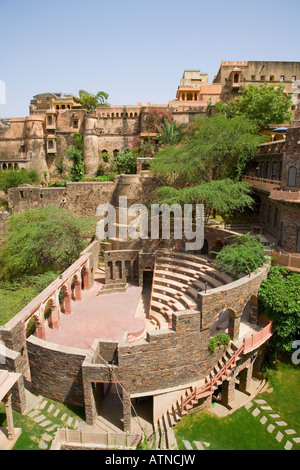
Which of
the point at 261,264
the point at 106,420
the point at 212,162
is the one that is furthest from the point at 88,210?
the point at 106,420

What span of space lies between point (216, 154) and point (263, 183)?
15.1 feet

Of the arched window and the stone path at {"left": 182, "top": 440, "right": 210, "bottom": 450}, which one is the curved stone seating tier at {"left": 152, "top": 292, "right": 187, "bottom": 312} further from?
the arched window

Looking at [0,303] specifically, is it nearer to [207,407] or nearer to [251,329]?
[207,407]

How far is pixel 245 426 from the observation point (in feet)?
39.0

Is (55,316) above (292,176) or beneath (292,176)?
beneath

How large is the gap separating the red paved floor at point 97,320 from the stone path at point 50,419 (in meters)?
2.98

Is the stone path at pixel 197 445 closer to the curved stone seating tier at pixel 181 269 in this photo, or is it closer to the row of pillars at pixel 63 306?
the row of pillars at pixel 63 306

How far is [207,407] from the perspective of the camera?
12.7 meters

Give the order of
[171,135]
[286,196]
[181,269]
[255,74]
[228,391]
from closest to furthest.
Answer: [228,391]
[286,196]
[181,269]
[171,135]
[255,74]

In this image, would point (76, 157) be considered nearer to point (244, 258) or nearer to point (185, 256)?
point (185, 256)

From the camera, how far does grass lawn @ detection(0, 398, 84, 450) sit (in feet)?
35.3

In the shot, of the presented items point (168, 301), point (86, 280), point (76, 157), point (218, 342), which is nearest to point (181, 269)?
point (168, 301)

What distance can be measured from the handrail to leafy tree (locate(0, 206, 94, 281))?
45.4 ft
